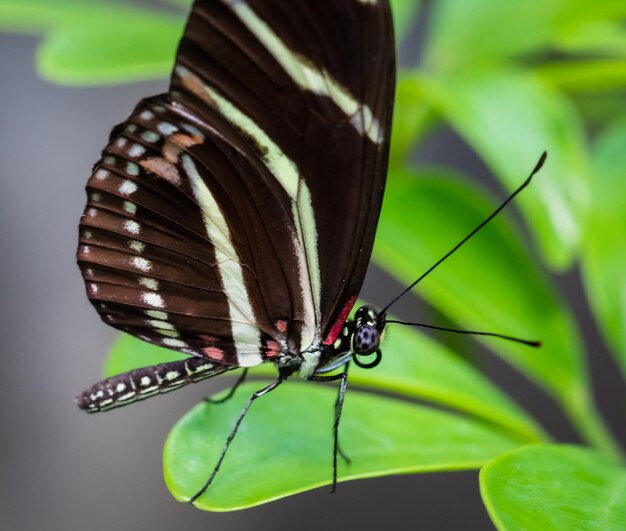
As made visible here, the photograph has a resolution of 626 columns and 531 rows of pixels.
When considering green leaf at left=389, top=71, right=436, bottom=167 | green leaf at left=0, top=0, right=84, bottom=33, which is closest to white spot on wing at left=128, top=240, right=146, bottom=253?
green leaf at left=389, top=71, right=436, bottom=167

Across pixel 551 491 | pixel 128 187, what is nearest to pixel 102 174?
pixel 128 187

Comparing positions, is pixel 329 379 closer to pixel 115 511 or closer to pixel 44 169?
pixel 115 511

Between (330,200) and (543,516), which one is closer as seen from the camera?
(543,516)

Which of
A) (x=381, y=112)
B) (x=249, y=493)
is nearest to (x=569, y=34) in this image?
(x=381, y=112)

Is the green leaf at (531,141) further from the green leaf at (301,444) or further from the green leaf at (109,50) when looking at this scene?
the green leaf at (109,50)

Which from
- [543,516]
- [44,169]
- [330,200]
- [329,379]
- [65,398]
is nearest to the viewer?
[543,516]

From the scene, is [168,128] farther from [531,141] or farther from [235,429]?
[531,141]

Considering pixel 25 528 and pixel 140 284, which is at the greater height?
pixel 140 284
